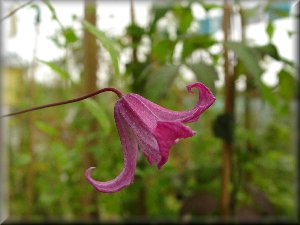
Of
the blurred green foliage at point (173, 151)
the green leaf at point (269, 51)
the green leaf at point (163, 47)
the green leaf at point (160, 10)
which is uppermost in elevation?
the green leaf at point (160, 10)

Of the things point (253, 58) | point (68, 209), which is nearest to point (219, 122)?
point (253, 58)

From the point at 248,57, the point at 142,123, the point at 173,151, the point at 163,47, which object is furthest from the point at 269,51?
the point at 173,151

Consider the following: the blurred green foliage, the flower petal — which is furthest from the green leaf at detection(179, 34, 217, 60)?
the flower petal

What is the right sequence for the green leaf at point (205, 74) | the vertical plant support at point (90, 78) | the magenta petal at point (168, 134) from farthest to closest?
the vertical plant support at point (90, 78)
the green leaf at point (205, 74)
the magenta petal at point (168, 134)

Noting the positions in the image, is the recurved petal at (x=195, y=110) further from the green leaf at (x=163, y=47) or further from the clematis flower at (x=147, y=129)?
the green leaf at (x=163, y=47)

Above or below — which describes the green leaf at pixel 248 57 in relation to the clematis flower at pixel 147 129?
above

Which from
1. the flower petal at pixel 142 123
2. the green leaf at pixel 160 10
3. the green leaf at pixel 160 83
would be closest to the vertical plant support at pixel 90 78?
the green leaf at pixel 160 10

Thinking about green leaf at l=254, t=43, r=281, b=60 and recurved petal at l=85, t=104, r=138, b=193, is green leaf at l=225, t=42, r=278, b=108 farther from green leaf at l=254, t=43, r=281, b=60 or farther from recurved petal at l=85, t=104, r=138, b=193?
recurved petal at l=85, t=104, r=138, b=193

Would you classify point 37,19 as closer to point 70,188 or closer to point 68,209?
point 70,188
